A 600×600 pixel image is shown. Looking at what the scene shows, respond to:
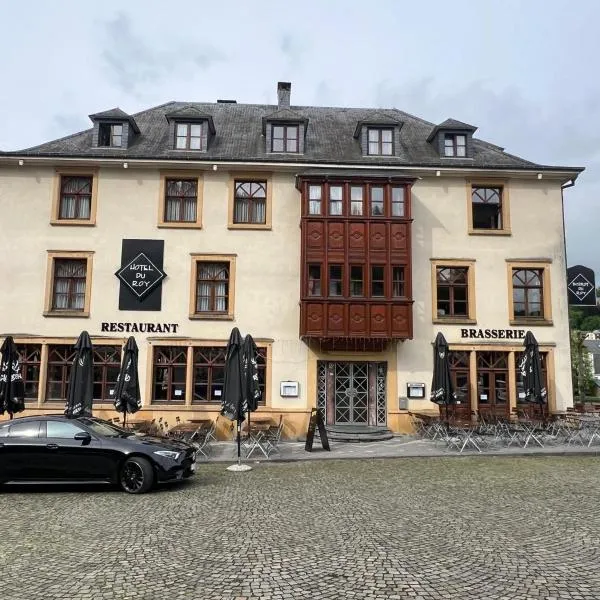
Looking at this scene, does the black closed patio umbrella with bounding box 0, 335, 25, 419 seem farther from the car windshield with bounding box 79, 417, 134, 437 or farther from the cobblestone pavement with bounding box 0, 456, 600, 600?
the cobblestone pavement with bounding box 0, 456, 600, 600

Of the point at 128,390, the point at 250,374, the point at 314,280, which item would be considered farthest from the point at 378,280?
the point at 128,390

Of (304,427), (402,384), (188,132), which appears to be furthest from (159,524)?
(188,132)

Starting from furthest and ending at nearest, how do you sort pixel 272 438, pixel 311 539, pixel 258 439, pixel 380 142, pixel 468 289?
pixel 380 142, pixel 468 289, pixel 272 438, pixel 258 439, pixel 311 539

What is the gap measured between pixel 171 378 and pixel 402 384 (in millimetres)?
8020

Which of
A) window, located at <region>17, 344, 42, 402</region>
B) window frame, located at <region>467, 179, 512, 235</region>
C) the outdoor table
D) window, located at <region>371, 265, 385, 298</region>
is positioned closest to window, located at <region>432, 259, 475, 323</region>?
window frame, located at <region>467, 179, 512, 235</region>

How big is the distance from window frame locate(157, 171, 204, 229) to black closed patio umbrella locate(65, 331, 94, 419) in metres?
5.73

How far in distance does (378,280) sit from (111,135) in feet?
37.4

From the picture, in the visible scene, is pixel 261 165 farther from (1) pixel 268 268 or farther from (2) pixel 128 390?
(2) pixel 128 390

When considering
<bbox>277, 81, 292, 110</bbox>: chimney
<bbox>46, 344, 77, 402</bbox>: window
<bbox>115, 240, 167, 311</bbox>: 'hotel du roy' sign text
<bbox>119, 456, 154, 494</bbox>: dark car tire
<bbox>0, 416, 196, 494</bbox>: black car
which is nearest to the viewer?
<bbox>119, 456, 154, 494</bbox>: dark car tire

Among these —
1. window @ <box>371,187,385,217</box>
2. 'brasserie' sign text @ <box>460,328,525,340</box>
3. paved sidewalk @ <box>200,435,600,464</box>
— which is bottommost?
paved sidewalk @ <box>200,435,600,464</box>

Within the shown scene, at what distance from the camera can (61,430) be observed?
1043 centimetres

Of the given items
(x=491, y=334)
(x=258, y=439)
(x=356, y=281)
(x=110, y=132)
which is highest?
(x=110, y=132)

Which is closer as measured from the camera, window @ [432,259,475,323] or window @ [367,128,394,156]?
window @ [432,259,475,323]

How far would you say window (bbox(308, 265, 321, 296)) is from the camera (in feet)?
60.9
